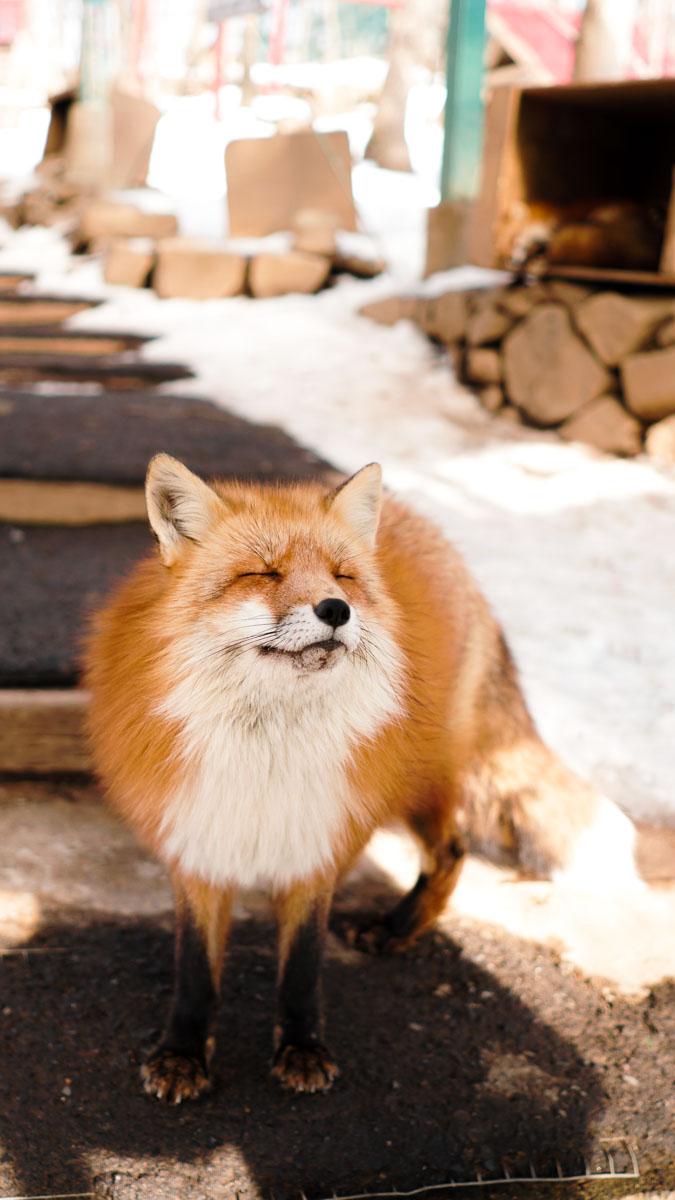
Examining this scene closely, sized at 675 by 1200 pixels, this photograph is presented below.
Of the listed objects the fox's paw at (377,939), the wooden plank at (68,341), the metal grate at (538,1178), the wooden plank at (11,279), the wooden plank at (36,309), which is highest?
the wooden plank at (11,279)

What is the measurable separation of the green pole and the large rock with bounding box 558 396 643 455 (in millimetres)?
2129

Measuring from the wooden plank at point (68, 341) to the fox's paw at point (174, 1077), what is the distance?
487 centimetres

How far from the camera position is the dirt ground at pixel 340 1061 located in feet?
4.87

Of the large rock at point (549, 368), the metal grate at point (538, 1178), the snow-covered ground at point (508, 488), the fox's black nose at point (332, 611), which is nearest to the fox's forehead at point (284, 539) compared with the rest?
the fox's black nose at point (332, 611)

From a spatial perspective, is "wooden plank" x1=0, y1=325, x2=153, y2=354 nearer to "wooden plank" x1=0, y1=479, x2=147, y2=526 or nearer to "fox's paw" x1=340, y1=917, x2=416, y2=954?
"wooden plank" x1=0, y1=479, x2=147, y2=526

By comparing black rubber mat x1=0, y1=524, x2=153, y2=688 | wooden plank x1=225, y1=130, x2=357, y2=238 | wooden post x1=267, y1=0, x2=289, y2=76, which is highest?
wooden post x1=267, y1=0, x2=289, y2=76

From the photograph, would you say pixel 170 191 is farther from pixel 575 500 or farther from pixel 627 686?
pixel 627 686

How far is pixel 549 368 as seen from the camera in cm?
459

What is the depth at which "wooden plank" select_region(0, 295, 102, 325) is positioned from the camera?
6.39m

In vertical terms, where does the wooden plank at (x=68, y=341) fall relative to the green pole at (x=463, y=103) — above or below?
below

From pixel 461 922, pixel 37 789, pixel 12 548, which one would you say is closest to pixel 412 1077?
→ pixel 461 922

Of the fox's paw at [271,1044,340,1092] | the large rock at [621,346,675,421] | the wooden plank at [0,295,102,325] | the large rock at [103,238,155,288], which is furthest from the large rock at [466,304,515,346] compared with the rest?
the fox's paw at [271,1044,340,1092]

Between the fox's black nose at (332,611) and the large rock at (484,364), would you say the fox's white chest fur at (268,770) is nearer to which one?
the fox's black nose at (332,611)

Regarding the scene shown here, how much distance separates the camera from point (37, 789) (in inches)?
100.0
